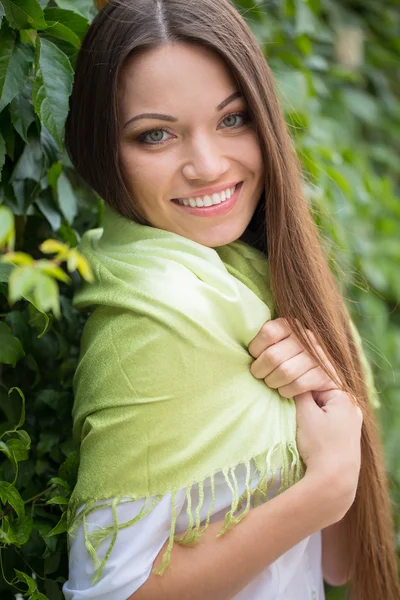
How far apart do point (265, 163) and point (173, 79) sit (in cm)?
22

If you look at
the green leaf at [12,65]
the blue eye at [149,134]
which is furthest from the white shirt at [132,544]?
the green leaf at [12,65]

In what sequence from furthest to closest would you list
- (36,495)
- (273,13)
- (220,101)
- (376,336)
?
(376,336), (273,13), (36,495), (220,101)

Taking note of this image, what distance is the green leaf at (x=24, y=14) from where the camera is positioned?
3.89ft

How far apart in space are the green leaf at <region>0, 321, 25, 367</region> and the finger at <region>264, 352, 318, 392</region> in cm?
40

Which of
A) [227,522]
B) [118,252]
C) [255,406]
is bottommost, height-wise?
[227,522]

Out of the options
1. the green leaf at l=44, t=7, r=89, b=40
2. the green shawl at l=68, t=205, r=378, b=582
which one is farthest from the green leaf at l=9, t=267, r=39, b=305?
the green leaf at l=44, t=7, r=89, b=40

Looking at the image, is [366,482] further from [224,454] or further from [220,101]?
[220,101]

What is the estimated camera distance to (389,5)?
2.90 metres

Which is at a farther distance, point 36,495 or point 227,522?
point 36,495

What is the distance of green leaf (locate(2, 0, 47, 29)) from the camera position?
1187 mm

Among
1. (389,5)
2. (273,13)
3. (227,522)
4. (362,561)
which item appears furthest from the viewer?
(389,5)

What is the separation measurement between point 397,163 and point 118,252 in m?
1.97

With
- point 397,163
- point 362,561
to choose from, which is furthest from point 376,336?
point 362,561

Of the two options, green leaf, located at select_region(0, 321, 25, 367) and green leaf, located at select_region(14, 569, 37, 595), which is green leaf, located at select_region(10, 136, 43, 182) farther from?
green leaf, located at select_region(14, 569, 37, 595)
